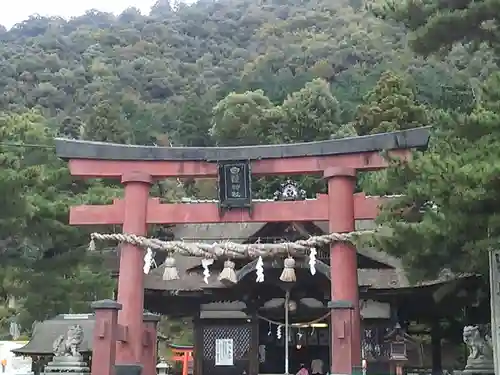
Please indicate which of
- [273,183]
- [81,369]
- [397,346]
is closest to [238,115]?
[273,183]

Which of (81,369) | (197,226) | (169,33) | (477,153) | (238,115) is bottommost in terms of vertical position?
(81,369)

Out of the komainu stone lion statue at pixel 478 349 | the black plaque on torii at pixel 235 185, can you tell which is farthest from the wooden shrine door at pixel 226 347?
the komainu stone lion statue at pixel 478 349

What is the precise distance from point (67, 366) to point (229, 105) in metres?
36.2

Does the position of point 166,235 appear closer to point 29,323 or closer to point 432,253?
point 29,323

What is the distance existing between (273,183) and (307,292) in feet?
77.8

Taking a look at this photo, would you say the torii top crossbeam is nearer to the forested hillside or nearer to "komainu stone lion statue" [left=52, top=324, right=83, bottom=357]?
the forested hillside

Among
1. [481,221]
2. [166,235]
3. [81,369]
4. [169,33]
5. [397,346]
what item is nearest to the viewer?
[481,221]

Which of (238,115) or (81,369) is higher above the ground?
(238,115)

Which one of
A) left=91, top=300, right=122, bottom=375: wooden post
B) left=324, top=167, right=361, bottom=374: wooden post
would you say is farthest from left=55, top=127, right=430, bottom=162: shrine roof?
left=91, top=300, right=122, bottom=375: wooden post

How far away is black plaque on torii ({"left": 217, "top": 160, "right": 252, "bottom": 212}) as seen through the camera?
1370cm

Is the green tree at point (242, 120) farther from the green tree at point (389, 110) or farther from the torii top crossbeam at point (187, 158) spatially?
the torii top crossbeam at point (187, 158)

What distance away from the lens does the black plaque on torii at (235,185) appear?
1370cm

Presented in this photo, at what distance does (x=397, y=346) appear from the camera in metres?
15.1

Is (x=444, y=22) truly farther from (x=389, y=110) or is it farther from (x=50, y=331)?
(x=389, y=110)
